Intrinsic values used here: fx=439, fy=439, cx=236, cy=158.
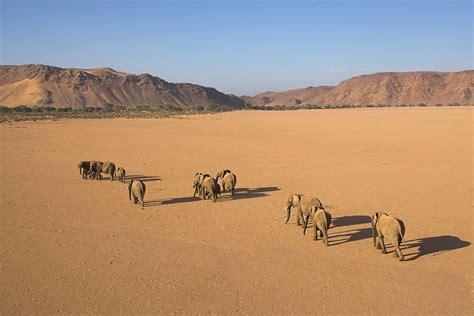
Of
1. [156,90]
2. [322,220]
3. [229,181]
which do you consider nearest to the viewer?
[322,220]

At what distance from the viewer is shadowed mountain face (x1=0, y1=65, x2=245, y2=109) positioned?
13150cm

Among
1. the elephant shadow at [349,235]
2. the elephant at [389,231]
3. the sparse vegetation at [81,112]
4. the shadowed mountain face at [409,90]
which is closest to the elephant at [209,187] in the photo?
the elephant shadow at [349,235]

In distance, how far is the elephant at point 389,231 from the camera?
9258 mm

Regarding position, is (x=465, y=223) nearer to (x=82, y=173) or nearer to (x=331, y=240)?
(x=331, y=240)

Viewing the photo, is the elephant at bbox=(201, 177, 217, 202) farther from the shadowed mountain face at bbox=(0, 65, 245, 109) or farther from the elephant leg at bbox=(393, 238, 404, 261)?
the shadowed mountain face at bbox=(0, 65, 245, 109)

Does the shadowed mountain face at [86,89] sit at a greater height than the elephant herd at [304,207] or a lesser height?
greater

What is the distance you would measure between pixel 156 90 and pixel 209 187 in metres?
154

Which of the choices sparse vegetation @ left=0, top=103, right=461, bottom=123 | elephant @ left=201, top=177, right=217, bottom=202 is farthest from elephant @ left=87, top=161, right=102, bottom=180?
sparse vegetation @ left=0, top=103, right=461, bottom=123

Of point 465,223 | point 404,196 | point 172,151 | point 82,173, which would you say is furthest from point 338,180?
point 172,151

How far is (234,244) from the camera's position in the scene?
34.3 feet

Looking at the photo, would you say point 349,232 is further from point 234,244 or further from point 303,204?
point 234,244

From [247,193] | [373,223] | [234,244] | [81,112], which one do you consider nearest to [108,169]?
[247,193]

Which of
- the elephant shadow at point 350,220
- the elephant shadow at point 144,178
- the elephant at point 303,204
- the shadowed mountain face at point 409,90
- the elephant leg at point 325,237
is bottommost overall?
the elephant shadow at point 350,220

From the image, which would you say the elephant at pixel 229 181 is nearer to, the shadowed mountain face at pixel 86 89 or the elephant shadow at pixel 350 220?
the elephant shadow at pixel 350 220
